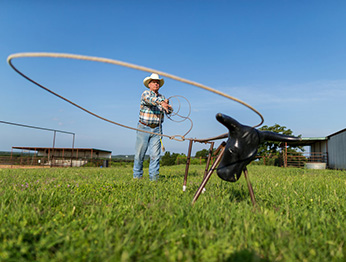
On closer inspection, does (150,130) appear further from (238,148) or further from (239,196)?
(238,148)

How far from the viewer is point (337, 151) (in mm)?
19016

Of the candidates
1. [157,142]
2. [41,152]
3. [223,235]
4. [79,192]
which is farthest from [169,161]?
[41,152]

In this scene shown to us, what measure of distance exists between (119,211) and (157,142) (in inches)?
115

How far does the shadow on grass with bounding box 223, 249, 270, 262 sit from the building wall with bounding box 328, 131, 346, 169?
64.4ft

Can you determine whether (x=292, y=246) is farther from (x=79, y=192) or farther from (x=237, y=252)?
(x=79, y=192)

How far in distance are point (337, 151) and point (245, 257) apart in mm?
21535

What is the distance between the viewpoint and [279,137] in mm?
2289

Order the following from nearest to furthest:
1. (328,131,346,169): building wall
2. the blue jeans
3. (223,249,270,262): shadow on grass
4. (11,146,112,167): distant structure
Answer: (223,249,270,262): shadow on grass → the blue jeans → (328,131,346,169): building wall → (11,146,112,167): distant structure

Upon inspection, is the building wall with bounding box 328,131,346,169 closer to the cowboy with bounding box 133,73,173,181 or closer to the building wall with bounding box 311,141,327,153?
the building wall with bounding box 311,141,327,153

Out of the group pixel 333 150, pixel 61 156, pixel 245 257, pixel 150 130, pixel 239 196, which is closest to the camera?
pixel 245 257

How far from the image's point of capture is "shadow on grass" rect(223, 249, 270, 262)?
4.69ft

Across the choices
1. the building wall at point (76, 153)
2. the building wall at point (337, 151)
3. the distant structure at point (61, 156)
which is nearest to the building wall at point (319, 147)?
the building wall at point (337, 151)

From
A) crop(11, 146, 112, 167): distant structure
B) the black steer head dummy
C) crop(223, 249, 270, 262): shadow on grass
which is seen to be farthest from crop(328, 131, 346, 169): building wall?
crop(11, 146, 112, 167): distant structure

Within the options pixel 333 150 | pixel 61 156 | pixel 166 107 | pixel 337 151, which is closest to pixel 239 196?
pixel 166 107
